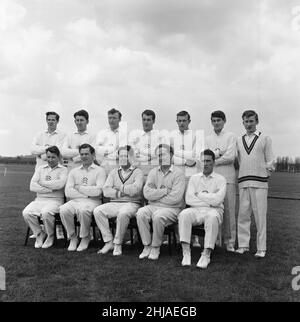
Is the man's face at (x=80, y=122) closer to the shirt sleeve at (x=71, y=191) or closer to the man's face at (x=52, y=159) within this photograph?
the man's face at (x=52, y=159)

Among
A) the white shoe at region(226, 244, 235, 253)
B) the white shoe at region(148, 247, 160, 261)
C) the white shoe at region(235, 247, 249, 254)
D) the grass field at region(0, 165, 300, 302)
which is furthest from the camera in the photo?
the white shoe at region(226, 244, 235, 253)

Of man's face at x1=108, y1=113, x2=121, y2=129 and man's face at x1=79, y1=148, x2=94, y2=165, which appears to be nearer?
man's face at x1=79, y1=148, x2=94, y2=165

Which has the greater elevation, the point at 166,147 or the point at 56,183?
the point at 166,147

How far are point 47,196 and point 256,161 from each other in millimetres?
3786

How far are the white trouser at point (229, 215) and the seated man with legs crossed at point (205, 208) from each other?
0.34 m

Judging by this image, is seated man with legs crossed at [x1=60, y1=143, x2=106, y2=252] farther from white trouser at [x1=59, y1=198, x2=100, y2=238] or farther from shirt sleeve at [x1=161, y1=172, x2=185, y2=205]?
shirt sleeve at [x1=161, y1=172, x2=185, y2=205]

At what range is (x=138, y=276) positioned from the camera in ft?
17.2

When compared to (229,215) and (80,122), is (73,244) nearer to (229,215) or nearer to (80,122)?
(80,122)

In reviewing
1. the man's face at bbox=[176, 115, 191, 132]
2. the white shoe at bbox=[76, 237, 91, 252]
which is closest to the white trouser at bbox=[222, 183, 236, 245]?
the man's face at bbox=[176, 115, 191, 132]

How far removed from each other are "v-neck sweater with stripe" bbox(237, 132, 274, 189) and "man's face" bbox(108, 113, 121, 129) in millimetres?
2435

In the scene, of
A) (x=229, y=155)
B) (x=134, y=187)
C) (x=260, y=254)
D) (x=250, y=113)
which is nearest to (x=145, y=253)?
(x=134, y=187)

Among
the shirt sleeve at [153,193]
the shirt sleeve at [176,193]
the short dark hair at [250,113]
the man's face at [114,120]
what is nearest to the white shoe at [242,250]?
the shirt sleeve at [176,193]

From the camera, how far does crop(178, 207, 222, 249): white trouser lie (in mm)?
5840

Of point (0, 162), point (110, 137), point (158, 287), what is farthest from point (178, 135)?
point (0, 162)
